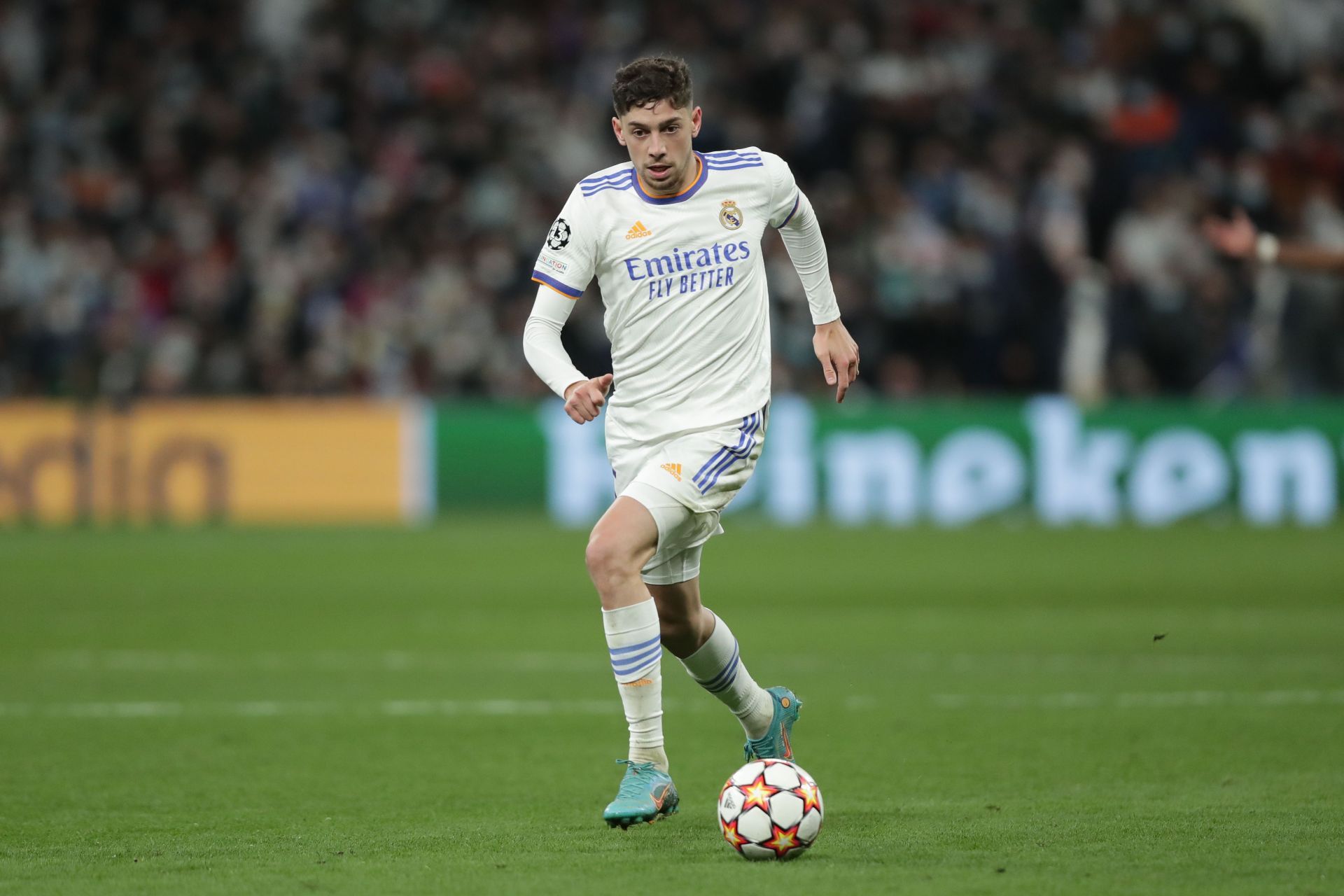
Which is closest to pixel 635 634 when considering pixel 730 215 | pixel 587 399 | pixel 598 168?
pixel 587 399

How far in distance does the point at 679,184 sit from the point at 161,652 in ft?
18.6

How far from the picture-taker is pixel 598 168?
21031 millimetres

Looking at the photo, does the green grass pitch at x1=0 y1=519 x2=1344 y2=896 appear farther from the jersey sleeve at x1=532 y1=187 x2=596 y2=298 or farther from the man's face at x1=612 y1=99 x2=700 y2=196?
the man's face at x1=612 y1=99 x2=700 y2=196

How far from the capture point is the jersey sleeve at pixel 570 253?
5.81m

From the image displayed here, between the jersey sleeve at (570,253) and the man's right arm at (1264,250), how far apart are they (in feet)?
12.5

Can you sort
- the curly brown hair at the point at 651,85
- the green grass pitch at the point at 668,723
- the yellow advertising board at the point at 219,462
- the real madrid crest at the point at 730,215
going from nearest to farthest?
the green grass pitch at the point at 668,723 → the curly brown hair at the point at 651,85 → the real madrid crest at the point at 730,215 → the yellow advertising board at the point at 219,462

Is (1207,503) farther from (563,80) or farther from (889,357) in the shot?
(563,80)

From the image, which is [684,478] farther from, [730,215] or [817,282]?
[817,282]

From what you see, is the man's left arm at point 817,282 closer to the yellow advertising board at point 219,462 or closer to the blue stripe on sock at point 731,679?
the blue stripe on sock at point 731,679

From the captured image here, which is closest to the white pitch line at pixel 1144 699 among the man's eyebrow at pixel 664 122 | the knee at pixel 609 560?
the knee at pixel 609 560

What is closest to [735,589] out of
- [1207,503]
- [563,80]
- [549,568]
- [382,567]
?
[549,568]

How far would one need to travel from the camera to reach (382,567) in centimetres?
1466

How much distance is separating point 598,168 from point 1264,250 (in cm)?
1304

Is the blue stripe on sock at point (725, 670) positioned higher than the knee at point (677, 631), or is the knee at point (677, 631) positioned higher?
the knee at point (677, 631)
